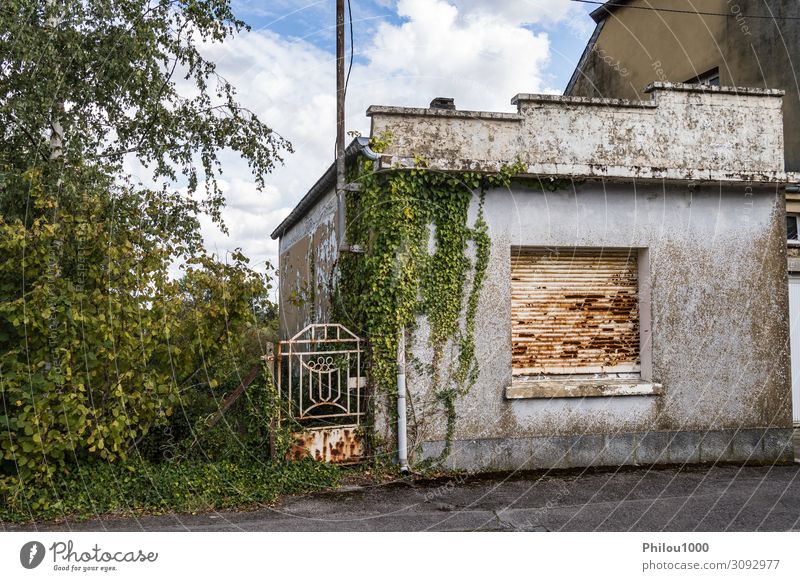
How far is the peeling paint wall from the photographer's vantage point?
10828mm

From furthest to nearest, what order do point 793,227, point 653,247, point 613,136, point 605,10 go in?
point 605,10, point 793,227, point 653,247, point 613,136

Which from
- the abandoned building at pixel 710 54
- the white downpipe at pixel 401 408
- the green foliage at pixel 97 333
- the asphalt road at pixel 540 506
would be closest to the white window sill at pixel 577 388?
the asphalt road at pixel 540 506

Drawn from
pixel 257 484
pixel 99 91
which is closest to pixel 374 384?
pixel 257 484

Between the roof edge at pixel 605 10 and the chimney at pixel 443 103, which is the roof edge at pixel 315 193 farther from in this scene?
the roof edge at pixel 605 10

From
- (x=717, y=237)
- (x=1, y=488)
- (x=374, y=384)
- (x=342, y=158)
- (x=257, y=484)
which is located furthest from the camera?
(x=717, y=237)

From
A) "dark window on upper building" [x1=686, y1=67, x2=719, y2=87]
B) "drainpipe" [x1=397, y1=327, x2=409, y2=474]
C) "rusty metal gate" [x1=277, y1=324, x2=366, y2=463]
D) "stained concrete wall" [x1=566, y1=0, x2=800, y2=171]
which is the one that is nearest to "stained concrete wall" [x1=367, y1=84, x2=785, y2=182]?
"drainpipe" [x1=397, y1=327, x2=409, y2=474]

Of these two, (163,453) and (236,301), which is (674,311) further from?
(163,453)

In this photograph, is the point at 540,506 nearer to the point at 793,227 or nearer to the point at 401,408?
the point at 401,408

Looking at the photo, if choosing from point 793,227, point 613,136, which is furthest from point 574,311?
point 793,227

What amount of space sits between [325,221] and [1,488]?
632 centimetres

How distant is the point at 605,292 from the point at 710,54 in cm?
770

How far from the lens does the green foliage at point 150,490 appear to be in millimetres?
6434

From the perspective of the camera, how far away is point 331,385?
8.24 m

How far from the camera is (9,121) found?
1010cm
